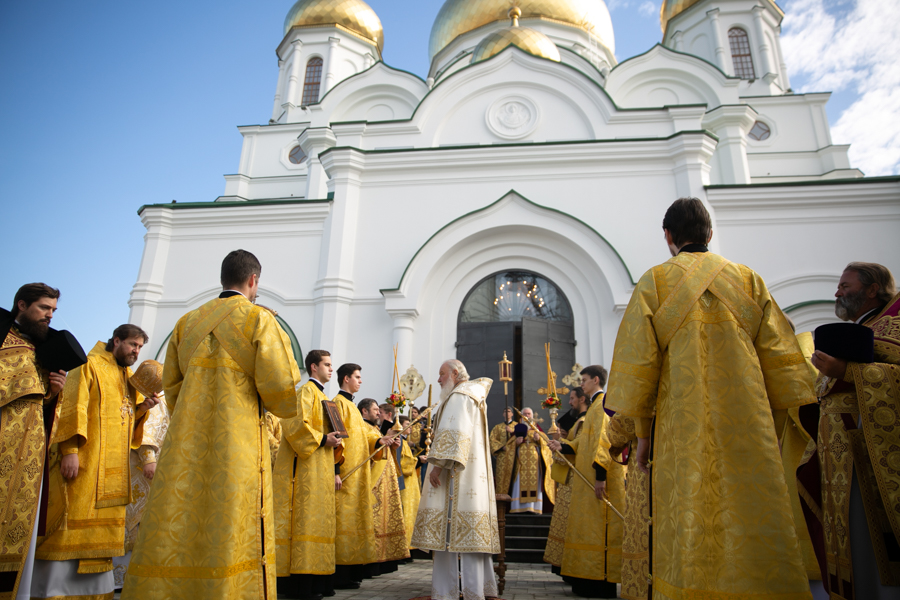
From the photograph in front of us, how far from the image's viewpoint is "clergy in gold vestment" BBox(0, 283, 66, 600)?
116 inches

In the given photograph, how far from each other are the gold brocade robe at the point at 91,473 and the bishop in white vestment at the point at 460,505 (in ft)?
6.56

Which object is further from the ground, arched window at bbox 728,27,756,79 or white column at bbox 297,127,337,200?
arched window at bbox 728,27,756,79

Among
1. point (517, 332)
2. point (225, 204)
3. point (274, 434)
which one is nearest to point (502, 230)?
point (517, 332)

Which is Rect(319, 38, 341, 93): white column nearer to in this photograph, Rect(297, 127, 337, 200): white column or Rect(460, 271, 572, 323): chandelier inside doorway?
Rect(297, 127, 337, 200): white column

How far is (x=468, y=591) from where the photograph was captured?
406cm

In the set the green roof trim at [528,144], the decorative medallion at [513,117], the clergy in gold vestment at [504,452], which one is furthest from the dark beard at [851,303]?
the decorative medallion at [513,117]

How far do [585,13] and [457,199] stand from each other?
1160 cm

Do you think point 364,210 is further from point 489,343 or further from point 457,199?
point 489,343

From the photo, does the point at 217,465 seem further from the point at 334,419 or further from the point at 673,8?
the point at 673,8

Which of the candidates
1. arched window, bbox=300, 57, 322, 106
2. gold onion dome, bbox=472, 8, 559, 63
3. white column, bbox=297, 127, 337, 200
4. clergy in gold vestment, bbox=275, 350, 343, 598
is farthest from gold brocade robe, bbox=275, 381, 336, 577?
arched window, bbox=300, 57, 322, 106

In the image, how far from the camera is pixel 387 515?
582cm

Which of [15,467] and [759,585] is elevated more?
[15,467]

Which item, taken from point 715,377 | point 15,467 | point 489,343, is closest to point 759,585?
point 715,377

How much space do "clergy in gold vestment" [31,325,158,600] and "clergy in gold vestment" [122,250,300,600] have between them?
0.77 metres
